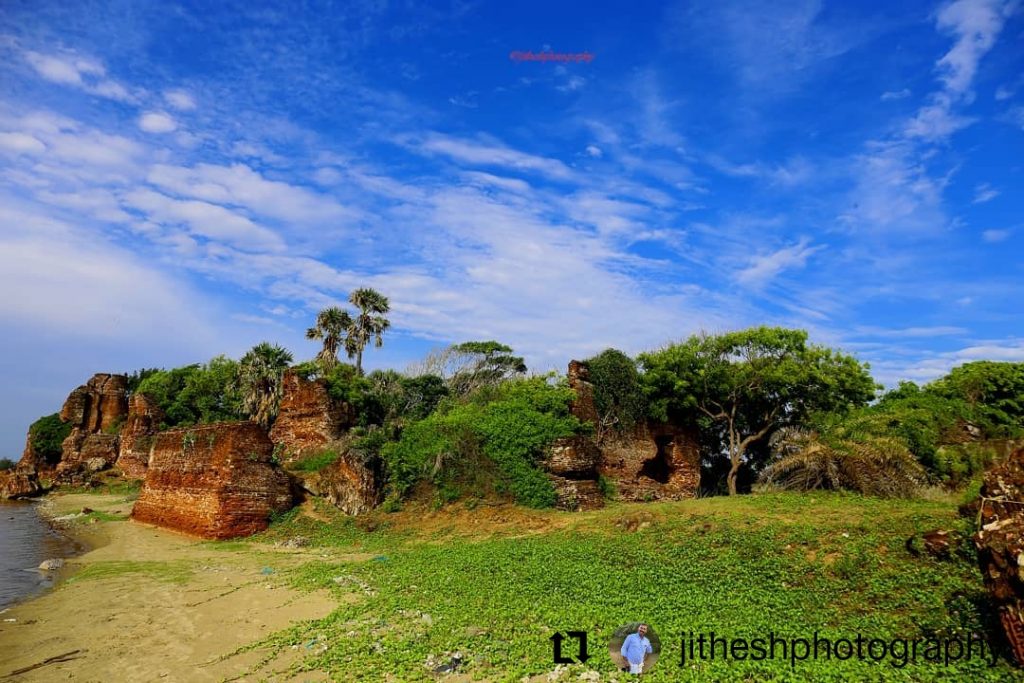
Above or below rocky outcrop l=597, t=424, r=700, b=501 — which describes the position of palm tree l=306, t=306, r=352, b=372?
above

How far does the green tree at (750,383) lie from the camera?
20797 millimetres

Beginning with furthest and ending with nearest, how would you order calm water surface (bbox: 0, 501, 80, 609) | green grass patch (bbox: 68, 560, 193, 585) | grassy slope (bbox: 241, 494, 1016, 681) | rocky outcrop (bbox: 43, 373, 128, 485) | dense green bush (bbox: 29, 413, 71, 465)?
dense green bush (bbox: 29, 413, 71, 465) → rocky outcrop (bbox: 43, 373, 128, 485) → green grass patch (bbox: 68, 560, 193, 585) → calm water surface (bbox: 0, 501, 80, 609) → grassy slope (bbox: 241, 494, 1016, 681)

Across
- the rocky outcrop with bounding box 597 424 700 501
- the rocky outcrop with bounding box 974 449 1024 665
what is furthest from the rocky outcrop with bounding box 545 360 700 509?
the rocky outcrop with bounding box 974 449 1024 665

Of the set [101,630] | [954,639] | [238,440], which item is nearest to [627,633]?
[954,639]

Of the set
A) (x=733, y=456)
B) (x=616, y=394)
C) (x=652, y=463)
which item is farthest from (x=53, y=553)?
(x=733, y=456)

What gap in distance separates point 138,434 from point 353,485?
84.2 ft

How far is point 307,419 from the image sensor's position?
71.3 feet

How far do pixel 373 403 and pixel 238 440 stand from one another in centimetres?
932

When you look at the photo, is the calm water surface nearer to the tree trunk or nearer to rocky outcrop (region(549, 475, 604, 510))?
rocky outcrop (region(549, 475, 604, 510))

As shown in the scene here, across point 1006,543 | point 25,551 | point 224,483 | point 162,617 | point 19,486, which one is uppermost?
point 1006,543

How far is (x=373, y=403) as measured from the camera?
25.1 metres

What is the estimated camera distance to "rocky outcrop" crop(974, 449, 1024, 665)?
4.51 metres

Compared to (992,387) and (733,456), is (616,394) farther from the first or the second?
(992,387)

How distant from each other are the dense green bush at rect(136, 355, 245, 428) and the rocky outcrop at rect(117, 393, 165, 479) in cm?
79
